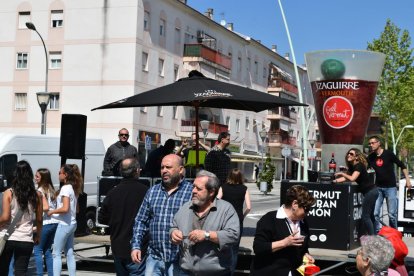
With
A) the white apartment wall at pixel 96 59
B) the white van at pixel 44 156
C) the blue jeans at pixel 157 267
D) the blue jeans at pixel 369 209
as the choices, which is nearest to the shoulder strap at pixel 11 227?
the blue jeans at pixel 157 267

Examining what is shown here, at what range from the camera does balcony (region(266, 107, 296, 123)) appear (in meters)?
71.4

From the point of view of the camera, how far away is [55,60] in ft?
150

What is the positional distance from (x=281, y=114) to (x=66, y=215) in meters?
63.6

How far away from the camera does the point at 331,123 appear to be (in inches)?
832

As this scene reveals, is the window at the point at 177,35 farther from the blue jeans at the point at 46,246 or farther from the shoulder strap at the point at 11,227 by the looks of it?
the shoulder strap at the point at 11,227

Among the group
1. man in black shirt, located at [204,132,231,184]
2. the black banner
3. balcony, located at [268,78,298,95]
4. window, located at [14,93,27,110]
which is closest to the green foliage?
window, located at [14,93,27,110]

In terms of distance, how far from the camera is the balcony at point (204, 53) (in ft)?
166

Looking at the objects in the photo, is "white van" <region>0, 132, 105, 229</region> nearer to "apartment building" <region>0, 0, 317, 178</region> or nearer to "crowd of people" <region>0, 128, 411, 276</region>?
"crowd of people" <region>0, 128, 411, 276</region>

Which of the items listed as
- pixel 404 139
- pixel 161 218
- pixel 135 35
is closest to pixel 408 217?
pixel 161 218

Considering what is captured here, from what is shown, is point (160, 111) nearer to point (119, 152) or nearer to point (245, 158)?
point (245, 158)

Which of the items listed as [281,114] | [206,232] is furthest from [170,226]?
[281,114]

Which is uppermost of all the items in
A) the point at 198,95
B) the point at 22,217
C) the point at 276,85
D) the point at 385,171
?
the point at 276,85

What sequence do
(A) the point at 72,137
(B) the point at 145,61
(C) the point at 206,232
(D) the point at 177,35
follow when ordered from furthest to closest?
(D) the point at 177,35
(B) the point at 145,61
(A) the point at 72,137
(C) the point at 206,232

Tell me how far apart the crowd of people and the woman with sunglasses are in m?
2.03
